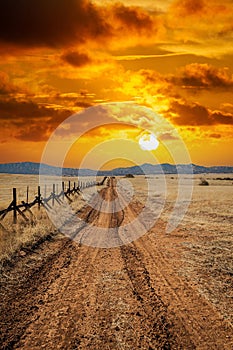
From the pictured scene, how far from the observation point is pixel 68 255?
12.2 metres

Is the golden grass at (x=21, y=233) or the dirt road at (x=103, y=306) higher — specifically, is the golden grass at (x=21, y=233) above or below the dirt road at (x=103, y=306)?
above

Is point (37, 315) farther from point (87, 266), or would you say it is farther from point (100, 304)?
point (87, 266)

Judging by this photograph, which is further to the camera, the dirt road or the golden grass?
the golden grass

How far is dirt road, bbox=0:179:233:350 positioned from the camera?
6199mm

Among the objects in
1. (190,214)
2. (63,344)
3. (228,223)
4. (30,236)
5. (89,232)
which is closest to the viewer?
(63,344)

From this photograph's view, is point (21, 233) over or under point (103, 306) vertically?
over

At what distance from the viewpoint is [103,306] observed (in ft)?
25.3

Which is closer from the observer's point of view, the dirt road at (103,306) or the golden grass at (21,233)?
the dirt road at (103,306)

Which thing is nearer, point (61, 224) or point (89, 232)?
point (89, 232)

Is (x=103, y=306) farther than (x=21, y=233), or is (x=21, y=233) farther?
(x=21, y=233)

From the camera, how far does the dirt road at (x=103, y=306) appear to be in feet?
20.3

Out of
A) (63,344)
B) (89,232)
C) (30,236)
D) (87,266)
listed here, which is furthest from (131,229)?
(63,344)

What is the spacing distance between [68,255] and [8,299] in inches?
Answer: 163

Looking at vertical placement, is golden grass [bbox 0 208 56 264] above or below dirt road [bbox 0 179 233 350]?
above
